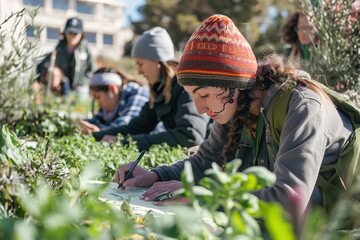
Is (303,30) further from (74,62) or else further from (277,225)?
(74,62)

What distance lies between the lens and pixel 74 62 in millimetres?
7008

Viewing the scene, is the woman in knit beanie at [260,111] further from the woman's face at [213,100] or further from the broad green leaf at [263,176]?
the broad green leaf at [263,176]

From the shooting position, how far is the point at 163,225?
710 millimetres

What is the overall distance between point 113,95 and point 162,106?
3.43 ft

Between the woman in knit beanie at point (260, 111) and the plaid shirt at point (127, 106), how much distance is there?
2344mm

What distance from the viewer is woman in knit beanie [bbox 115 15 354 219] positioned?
1.66 meters

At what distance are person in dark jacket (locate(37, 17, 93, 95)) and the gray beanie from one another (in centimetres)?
267

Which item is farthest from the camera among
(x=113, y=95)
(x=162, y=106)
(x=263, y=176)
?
(x=113, y=95)

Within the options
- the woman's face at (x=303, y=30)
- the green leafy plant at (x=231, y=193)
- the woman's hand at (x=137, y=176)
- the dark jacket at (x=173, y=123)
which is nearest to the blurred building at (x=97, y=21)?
the dark jacket at (x=173, y=123)

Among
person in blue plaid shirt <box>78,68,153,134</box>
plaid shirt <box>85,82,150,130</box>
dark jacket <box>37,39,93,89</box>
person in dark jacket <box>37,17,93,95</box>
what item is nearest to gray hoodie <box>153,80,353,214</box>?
plaid shirt <box>85,82,150,130</box>

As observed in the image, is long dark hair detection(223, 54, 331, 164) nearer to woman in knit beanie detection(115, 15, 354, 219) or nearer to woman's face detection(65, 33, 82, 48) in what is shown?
woman in knit beanie detection(115, 15, 354, 219)

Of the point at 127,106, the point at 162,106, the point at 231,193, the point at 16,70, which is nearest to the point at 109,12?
the point at 127,106

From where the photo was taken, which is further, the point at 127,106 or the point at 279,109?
the point at 127,106

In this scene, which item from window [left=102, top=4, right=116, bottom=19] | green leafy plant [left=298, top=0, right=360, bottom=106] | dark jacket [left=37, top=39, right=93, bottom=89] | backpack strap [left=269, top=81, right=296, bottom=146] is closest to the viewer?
backpack strap [left=269, top=81, right=296, bottom=146]
